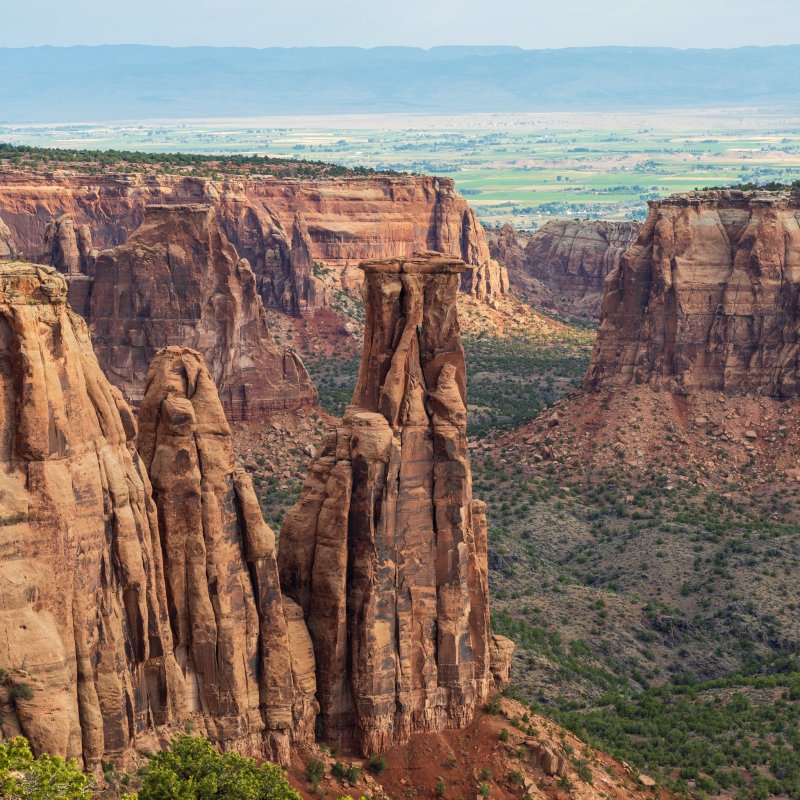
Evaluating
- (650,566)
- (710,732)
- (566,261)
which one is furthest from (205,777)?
(566,261)

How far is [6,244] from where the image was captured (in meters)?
127

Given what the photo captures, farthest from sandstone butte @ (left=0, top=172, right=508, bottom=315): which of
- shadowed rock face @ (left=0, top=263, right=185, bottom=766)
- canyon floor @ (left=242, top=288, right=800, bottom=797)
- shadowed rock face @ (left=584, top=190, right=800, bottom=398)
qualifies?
shadowed rock face @ (left=0, top=263, right=185, bottom=766)

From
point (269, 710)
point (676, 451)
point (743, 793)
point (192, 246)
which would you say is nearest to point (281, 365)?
point (192, 246)

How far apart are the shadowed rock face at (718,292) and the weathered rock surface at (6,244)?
139 feet

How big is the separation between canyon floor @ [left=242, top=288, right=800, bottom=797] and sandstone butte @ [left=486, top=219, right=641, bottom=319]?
200ft

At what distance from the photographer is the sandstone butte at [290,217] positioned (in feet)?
459

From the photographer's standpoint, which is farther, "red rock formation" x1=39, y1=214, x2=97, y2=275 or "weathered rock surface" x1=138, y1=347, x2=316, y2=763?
"red rock formation" x1=39, y1=214, x2=97, y2=275

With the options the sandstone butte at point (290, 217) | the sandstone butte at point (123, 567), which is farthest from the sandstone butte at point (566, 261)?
the sandstone butte at point (123, 567)

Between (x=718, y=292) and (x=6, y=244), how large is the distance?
169ft

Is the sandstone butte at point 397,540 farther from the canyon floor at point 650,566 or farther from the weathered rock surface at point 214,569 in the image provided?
the canyon floor at point 650,566

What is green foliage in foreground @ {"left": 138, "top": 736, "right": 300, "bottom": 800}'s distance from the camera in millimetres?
40156

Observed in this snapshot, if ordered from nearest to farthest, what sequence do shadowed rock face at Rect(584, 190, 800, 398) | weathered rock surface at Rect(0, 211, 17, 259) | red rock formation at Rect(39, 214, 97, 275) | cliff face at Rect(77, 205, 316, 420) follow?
cliff face at Rect(77, 205, 316, 420)
shadowed rock face at Rect(584, 190, 800, 398)
red rock formation at Rect(39, 214, 97, 275)
weathered rock surface at Rect(0, 211, 17, 259)

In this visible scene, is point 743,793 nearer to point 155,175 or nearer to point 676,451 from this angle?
point 676,451

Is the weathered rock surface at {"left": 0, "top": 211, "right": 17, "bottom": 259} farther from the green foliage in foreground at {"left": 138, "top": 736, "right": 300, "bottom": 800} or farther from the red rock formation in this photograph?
the green foliage in foreground at {"left": 138, "top": 736, "right": 300, "bottom": 800}
